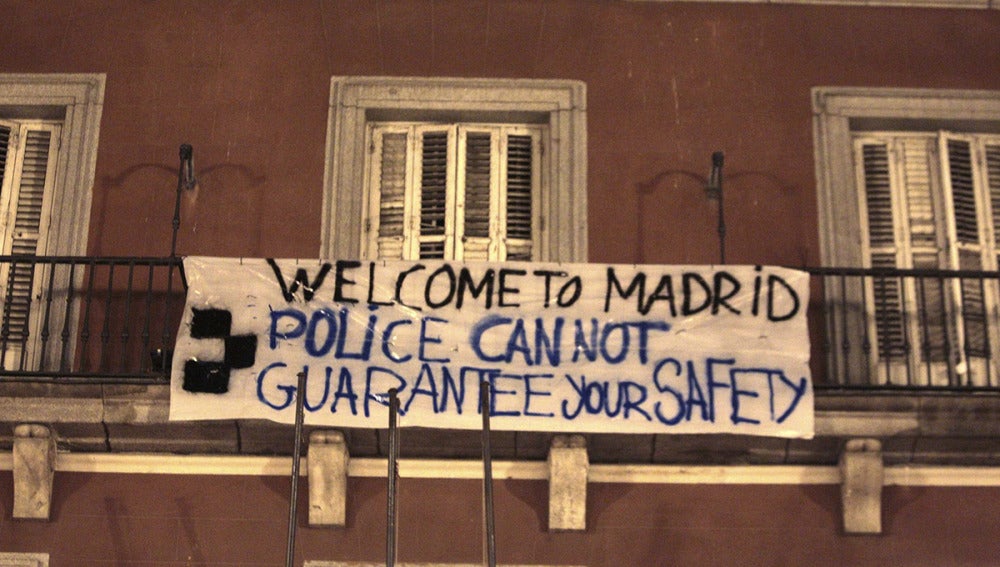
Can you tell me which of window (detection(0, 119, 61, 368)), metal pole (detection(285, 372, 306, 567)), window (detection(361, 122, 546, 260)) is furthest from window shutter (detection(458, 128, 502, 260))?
window (detection(0, 119, 61, 368))

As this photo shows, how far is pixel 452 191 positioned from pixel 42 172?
2.96 m

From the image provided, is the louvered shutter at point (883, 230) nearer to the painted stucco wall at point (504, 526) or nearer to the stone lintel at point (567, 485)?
the painted stucco wall at point (504, 526)

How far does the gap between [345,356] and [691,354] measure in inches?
87.0

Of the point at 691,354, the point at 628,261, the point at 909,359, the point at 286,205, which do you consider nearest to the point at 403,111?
the point at 286,205

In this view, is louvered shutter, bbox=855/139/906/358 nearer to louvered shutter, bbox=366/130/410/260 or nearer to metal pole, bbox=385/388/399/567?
louvered shutter, bbox=366/130/410/260

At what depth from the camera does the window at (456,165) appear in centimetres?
1168

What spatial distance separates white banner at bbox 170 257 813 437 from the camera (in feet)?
34.2

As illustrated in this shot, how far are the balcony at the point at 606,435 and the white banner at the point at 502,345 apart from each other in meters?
0.19

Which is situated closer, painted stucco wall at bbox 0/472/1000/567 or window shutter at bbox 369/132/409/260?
painted stucco wall at bbox 0/472/1000/567

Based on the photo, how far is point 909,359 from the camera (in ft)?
36.6

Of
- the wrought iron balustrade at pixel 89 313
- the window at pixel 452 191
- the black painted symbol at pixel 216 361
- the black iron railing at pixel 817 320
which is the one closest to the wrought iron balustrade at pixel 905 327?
the black iron railing at pixel 817 320

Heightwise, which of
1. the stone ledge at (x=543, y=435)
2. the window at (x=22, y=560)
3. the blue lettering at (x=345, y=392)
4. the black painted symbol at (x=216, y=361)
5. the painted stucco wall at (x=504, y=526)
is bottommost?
the window at (x=22, y=560)

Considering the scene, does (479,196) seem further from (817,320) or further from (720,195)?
(817,320)

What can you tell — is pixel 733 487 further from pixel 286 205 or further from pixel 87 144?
pixel 87 144
